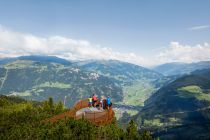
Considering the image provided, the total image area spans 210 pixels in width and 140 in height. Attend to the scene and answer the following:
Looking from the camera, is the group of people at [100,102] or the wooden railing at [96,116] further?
the wooden railing at [96,116]

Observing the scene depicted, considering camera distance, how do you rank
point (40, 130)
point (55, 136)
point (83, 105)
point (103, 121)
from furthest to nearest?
1. point (83, 105)
2. point (103, 121)
3. point (40, 130)
4. point (55, 136)

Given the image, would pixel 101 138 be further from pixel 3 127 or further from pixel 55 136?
pixel 3 127

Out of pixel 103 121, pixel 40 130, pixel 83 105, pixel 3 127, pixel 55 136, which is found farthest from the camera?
pixel 3 127

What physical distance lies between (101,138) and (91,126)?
4.40 m

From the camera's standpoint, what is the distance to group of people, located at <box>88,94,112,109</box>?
292ft

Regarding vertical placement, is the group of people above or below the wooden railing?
above

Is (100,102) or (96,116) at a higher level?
(100,102)

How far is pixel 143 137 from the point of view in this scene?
90812mm

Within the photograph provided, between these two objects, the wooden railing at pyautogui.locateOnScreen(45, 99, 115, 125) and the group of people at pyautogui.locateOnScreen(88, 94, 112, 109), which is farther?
the wooden railing at pyautogui.locateOnScreen(45, 99, 115, 125)

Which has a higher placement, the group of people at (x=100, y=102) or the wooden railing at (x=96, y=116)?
the group of people at (x=100, y=102)

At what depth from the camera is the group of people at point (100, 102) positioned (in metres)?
88.9

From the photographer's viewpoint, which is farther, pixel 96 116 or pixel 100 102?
pixel 100 102

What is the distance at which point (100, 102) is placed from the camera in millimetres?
92625

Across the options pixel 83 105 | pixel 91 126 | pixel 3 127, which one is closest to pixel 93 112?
pixel 91 126
